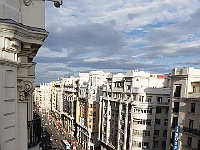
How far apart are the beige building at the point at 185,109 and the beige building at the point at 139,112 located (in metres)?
8.47

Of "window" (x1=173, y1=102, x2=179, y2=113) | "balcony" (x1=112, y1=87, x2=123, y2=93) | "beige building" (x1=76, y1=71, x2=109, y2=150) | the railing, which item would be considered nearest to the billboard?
"window" (x1=173, y1=102, x2=179, y2=113)

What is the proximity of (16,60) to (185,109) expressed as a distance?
26.1 m

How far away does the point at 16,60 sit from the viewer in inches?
250

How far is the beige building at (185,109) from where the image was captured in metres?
25.8

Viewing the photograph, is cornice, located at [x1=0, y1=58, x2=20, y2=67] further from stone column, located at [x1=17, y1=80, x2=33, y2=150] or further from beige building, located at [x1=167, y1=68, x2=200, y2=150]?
beige building, located at [x1=167, y1=68, x2=200, y2=150]

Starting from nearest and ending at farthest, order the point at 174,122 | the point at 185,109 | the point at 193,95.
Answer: the point at 193,95, the point at 185,109, the point at 174,122

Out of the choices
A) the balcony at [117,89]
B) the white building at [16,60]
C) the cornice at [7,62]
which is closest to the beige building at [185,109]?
the balcony at [117,89]

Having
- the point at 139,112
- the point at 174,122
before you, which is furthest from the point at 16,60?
the point at 139,112

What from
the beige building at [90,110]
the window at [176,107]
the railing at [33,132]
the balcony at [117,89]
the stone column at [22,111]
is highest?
the stone column at [22,111]

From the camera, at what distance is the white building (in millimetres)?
5609

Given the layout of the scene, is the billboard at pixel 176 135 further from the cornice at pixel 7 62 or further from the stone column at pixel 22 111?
the cornice at pixel 7 62

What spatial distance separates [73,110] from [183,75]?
57.4 metres

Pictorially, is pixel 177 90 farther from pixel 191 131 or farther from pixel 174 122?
pixel 191 131

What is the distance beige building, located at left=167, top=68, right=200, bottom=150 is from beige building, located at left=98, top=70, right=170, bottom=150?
8.47 m
